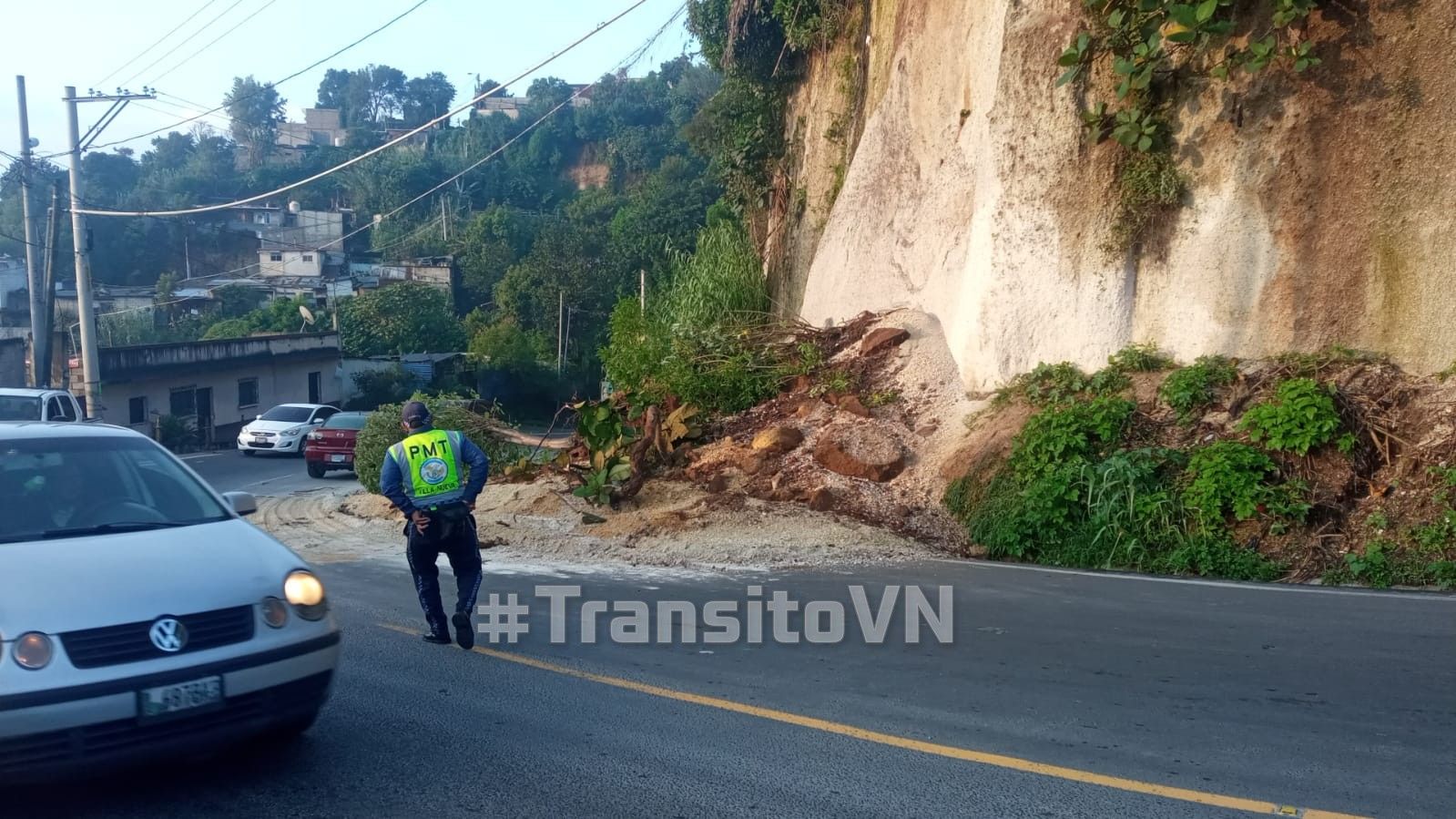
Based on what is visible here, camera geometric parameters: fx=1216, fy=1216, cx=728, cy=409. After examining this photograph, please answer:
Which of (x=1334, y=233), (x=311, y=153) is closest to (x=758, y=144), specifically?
(x=1334, y=233)

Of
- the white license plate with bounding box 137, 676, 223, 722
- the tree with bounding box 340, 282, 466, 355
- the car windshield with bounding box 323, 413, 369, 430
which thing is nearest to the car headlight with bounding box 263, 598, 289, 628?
the white license plate with bounding box 137, 676, 223, 722

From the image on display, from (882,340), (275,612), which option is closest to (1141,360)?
(882,340)

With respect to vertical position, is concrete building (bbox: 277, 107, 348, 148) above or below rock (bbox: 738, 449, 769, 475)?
above

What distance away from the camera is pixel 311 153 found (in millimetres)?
91500

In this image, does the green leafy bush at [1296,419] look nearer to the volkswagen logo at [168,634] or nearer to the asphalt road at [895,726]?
the asphalt road at [895,726]

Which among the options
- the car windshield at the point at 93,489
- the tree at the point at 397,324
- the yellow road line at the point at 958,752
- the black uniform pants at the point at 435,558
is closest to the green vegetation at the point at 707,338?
the black uniform pants at the point at 435,558

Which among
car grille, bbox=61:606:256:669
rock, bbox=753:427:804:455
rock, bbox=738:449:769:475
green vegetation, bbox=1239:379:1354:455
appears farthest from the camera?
rock, bbox=753:427:804:455

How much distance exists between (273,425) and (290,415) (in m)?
0.75

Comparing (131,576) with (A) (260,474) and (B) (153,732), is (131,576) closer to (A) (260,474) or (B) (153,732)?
(B) (153,732)

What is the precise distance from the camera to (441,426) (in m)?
17.0

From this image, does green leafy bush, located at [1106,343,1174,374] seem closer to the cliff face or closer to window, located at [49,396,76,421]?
Result: the cliff face

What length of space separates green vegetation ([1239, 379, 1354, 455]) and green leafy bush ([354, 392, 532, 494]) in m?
10.1

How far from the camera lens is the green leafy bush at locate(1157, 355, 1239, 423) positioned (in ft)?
41.6

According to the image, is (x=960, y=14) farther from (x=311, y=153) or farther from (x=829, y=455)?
(x=311, y=153)
